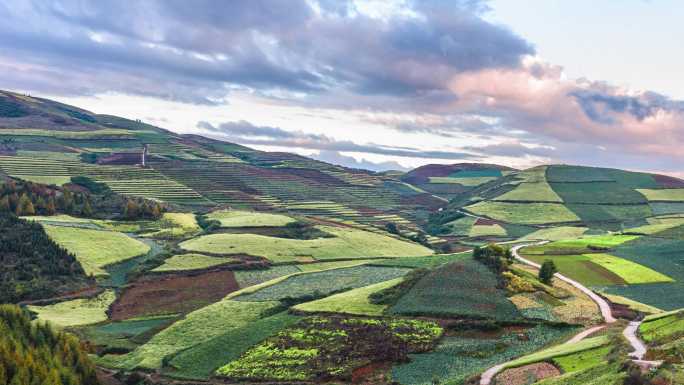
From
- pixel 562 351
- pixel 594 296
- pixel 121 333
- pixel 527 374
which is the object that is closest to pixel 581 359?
pixel 562 351

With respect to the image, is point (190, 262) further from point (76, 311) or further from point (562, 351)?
point (562, 351)

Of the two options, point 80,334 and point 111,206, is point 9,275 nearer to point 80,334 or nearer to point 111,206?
point 80,334

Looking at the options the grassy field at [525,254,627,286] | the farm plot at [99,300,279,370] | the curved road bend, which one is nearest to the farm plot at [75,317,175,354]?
the farm plot at [99,300,279,370]

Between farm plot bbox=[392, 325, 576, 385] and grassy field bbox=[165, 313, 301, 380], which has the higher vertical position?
farm plot bbox=[392, 325, 576, 385]

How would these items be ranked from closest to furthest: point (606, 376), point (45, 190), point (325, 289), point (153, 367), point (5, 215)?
point (606, 376) → point (153, 367) → point (325, 289) → point (5, 215) → point (45, 190)

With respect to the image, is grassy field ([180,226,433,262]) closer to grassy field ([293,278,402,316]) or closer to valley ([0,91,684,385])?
valley ([0,91,684,385])

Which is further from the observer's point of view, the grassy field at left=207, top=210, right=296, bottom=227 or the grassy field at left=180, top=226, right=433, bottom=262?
the grassy field at left=207, top=210, right=296, bottom=227

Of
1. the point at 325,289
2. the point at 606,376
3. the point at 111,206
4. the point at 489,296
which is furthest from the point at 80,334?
the point at 111,206
